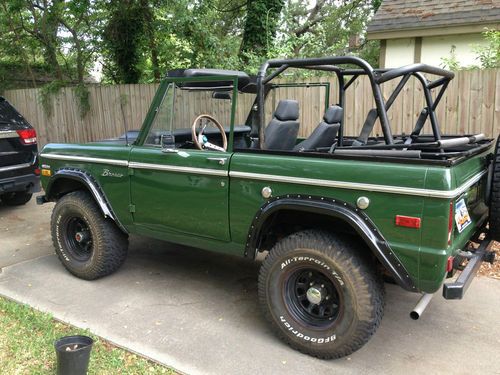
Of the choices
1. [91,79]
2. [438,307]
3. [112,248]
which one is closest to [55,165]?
[112,248]

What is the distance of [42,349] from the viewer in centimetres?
321

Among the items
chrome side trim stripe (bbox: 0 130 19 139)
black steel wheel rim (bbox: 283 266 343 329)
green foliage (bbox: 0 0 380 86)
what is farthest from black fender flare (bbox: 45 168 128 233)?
green foliage (bbox: 0 0 380 86)

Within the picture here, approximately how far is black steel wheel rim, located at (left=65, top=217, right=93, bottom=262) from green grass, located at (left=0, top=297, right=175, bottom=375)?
0.91 metres

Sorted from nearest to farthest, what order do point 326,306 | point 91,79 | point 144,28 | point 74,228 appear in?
1. point 326,306
2. point 74,228
3. point 144,28
4. point 91,79

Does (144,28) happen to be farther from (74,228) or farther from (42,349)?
(42,349)

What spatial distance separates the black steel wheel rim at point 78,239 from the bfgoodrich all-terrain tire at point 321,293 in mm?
2095

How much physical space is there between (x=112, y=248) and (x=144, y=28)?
8344 mm

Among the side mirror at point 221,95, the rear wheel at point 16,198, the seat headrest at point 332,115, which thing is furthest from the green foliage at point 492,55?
the rear wheel at point 16,198

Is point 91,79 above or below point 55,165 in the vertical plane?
above

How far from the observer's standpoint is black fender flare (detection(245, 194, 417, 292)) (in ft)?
9.24

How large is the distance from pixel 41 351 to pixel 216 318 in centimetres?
131

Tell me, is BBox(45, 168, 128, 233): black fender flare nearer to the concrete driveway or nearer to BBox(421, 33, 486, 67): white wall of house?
the concrete driveway

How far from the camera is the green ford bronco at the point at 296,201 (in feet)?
9.10

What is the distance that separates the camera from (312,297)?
10.4ft
